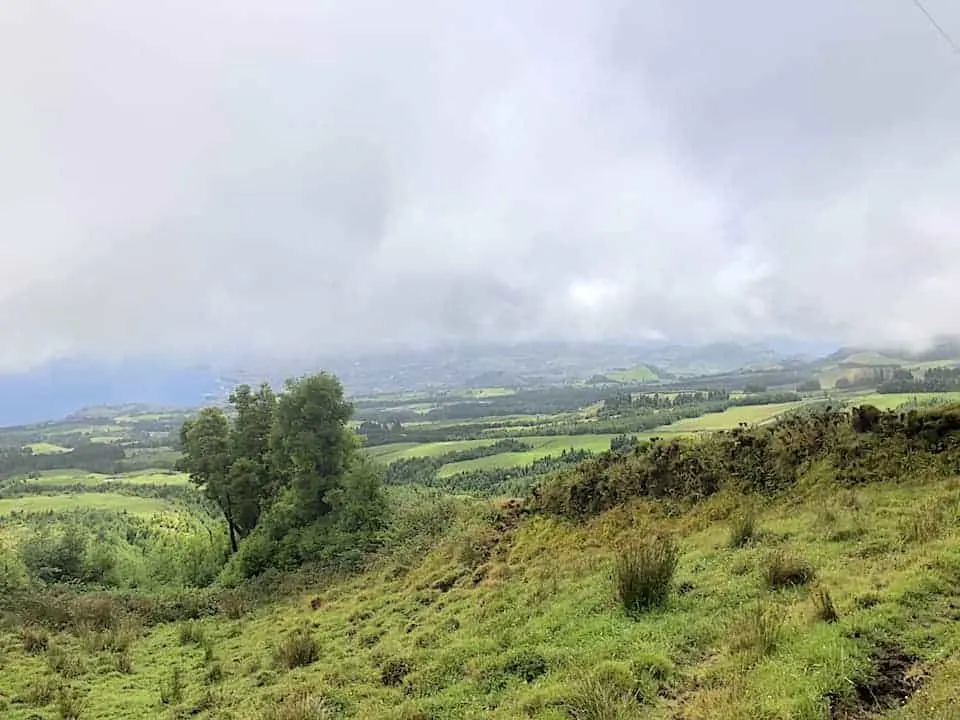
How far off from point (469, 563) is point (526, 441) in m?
54.7

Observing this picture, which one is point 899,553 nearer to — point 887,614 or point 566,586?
point 887,614

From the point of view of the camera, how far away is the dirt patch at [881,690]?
5289mm

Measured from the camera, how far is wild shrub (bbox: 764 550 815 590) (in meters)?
8.45

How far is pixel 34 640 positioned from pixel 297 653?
1037cm

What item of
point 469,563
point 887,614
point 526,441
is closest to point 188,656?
point 469,563

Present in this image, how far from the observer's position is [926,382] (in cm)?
4956

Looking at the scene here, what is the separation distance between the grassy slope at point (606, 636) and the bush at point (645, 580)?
25 centimetres

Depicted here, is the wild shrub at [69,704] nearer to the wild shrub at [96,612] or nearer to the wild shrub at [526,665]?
the wild shrub at [96,612]

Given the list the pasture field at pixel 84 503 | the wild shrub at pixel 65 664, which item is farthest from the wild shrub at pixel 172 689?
the pasture field at pixel 84 503

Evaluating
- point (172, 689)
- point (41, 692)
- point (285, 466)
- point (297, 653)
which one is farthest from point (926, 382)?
point (41, 692)

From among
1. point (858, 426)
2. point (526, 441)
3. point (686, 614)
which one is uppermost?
point (858, 426)

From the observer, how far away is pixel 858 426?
14.5m

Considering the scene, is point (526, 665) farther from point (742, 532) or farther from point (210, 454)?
point (210, 454)

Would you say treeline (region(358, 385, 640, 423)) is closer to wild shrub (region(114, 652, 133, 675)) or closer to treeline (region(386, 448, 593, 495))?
treeline (region(386, 448, 593, 495))
